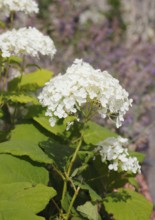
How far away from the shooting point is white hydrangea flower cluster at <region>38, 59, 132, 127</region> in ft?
8.42

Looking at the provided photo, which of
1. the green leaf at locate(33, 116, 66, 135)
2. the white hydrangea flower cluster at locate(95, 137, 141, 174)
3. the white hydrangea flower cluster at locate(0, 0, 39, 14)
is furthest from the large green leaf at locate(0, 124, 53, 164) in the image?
the white hydrangea flower cluster at locate(0, 0, 39, 14)

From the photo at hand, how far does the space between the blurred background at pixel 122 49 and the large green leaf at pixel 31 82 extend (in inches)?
A: 57.6

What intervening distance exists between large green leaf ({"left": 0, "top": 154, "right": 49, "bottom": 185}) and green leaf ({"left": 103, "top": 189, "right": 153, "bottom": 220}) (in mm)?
426

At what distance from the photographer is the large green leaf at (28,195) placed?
8.68ft

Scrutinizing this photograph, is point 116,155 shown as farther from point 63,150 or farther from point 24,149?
point 24,149

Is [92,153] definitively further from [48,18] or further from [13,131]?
[48,18]

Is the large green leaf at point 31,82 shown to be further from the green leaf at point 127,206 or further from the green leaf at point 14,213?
the green leaf at point 14,213

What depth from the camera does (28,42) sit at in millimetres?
3234

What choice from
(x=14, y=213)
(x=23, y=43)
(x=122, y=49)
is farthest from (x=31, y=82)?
(x=122, y=49)

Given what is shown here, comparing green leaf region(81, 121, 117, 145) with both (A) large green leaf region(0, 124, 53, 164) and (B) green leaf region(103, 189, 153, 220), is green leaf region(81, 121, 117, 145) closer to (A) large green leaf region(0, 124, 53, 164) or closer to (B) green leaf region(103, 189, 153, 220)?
(A) large green leaf region(0, 124, 53, 164)

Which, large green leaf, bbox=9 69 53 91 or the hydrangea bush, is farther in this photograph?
large green leaf, bbox=9 69 53 91

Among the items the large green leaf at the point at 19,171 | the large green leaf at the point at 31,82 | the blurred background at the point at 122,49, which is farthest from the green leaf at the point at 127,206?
the blurred background at the point at 122,49

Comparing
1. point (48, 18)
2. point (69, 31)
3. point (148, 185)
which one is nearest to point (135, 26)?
point (48, 18)

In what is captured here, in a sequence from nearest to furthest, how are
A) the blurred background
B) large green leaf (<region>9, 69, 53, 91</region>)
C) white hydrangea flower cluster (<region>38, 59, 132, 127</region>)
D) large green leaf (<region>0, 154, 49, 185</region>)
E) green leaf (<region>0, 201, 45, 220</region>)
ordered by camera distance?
1. green leaf (<region>0, 201, 45, 220</region>)
2. white hydrangea flower cluster (<region>38, 59, 132, 127</region>)
3. large green leaf (<region>0, 154, 49, 185</region>)
4. large green leaf (<region>9, 69, 53, 91</region>)
5. the blurred background
